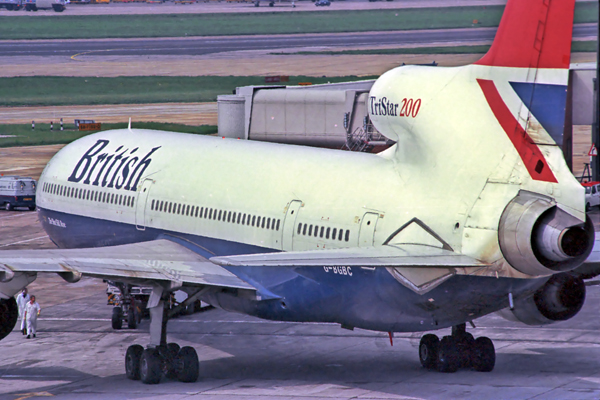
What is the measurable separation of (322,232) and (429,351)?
16.3 ft

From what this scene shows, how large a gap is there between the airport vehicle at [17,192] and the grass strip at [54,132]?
20.0m

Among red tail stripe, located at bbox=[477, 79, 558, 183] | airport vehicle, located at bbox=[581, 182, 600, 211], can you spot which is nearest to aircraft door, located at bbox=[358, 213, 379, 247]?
red tail stripe, located at bbox=[477, 79, 558, 183]

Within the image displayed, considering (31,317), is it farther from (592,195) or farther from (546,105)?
(592,195)

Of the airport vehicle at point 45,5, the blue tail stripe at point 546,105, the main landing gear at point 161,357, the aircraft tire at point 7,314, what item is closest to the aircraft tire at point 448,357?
the main landing gear at point 161,357

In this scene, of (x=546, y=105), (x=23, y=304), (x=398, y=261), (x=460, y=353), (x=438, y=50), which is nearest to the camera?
(x=398, y=261)

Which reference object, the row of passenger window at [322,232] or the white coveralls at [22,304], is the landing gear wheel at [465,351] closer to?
the row of passenger window at [322,232]

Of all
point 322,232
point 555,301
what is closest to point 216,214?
point 322,232

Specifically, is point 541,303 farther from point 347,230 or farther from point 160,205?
point 160,205

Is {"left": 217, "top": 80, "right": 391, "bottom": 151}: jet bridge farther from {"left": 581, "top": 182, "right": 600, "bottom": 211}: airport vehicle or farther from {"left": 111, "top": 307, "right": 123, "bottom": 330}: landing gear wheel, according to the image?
{"left": 111, "top": 307, "right": 123, "bottom": 330}: landing gear wheel

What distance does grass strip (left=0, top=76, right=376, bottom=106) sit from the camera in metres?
107

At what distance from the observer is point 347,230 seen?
26.6 meters

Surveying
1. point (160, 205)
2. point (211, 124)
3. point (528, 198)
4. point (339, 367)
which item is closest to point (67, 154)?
point (160, 205)

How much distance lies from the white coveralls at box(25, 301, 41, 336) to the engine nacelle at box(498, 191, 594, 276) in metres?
18.0

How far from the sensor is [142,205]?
111ft
